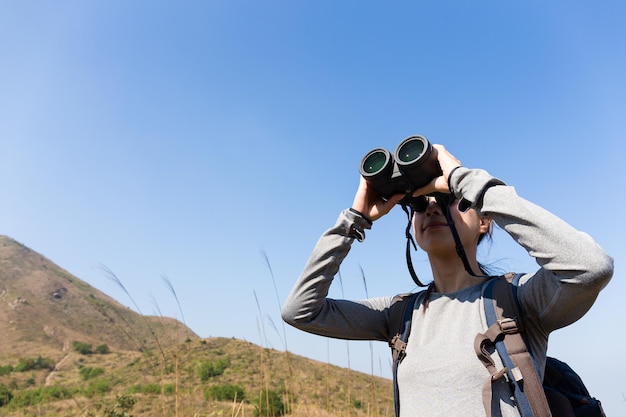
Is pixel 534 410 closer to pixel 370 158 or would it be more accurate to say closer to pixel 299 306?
pixel 299 306

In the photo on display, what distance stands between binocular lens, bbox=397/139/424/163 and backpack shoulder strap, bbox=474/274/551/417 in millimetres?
490

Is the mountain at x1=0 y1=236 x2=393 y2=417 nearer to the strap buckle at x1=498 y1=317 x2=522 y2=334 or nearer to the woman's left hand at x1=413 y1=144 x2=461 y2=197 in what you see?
the woman's left hand at x1=413 y1=144 x2=461 y2=197

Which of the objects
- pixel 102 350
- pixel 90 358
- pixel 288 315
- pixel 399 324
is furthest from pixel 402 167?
pixel 102 350

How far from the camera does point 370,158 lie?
1.67 meters

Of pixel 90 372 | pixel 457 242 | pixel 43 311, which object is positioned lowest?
pixel 457 242

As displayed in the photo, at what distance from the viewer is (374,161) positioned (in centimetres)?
167

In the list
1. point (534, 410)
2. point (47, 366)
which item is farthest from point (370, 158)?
point (47, 366)

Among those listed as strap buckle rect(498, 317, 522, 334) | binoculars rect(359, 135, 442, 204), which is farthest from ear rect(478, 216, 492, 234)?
strap buckle rect(498, 317, 522, 334)

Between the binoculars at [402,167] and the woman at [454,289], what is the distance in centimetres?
3

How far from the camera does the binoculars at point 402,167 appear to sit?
150 cm

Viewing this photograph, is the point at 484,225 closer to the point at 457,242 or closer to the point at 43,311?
the point at 457,242

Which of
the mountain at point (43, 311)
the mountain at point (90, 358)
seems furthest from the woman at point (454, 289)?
the mountain at point (43, 311)

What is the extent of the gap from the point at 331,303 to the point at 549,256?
746 millimetres

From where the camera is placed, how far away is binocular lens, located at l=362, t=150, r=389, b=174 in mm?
1638
